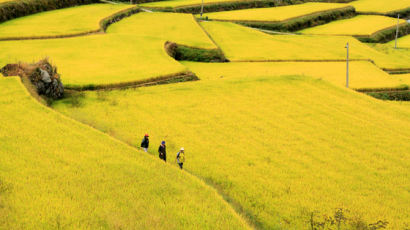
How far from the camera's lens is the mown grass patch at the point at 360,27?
6069cm

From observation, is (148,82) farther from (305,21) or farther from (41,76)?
(305,21)

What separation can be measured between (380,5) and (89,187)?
91.1 metres

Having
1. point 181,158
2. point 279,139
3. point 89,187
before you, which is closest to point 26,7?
point 279,139

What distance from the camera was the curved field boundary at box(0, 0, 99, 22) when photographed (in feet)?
129

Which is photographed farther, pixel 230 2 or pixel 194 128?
pixel 230 2

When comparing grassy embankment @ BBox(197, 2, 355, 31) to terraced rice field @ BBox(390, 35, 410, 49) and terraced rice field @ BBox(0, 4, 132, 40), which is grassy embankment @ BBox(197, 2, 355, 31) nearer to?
terraced rice field @ BBox(390, 35, 410, 49)

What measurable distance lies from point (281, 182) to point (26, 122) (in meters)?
9.51

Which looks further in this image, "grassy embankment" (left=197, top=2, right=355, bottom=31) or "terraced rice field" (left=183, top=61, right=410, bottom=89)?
"grassy embankment" (left=197, top=2, right=355, bottom=31)

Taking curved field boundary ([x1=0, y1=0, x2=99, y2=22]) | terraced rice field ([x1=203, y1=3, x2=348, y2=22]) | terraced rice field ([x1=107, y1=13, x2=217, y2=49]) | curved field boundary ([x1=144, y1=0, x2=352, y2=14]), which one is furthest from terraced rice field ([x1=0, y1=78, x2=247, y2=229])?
curved field boundary ([x1=144, y1=0, x2=352, y2=14])

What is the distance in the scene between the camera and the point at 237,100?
20766 millimetres

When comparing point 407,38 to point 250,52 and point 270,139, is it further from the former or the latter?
point 270,139

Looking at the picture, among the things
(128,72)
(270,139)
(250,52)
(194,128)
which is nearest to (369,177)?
(270,139)

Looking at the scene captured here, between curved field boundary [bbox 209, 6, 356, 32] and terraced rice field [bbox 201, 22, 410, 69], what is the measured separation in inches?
316

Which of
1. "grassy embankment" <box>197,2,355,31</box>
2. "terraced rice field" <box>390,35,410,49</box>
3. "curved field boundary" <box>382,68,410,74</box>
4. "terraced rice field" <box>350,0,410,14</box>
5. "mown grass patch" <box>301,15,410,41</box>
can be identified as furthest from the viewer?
"terraced rice field" <box>350,0,410,14</box>
